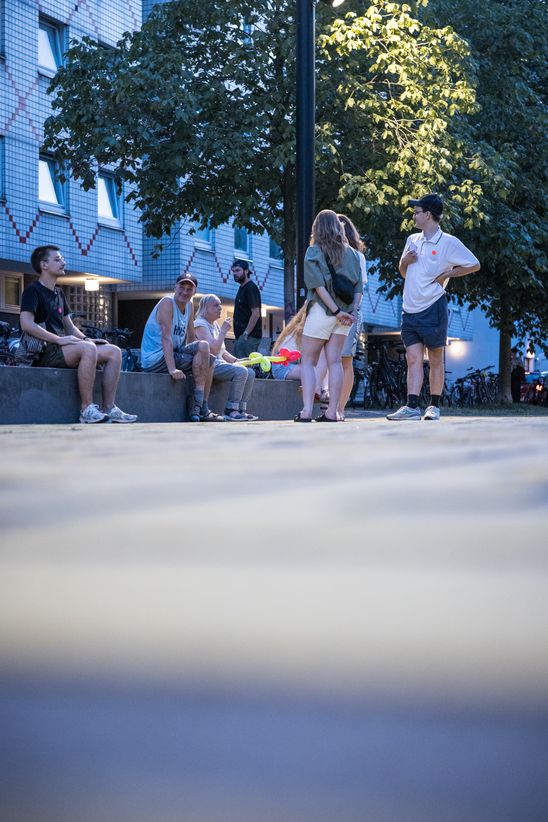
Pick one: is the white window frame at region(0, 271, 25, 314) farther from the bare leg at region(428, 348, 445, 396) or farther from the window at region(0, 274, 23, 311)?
the bare leg at region(428, 348, 445, 396)

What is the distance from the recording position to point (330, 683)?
375 mm

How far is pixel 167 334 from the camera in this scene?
29.8ft

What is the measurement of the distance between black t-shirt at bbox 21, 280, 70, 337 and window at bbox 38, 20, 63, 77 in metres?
17.5

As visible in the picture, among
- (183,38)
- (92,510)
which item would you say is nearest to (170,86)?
(183,38)

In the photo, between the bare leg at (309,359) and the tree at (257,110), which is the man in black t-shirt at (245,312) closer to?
the tree at (257,110)

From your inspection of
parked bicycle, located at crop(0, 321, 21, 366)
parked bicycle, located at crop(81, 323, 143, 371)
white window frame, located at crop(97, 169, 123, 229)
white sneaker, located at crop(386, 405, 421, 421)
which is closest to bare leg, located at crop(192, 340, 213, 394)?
white sneaker, located at crop(386, 405, 421, 421)

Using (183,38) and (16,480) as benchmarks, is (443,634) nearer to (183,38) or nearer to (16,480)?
(16,480)

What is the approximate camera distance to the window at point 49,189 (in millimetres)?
24500

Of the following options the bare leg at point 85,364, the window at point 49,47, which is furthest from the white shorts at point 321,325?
the window at point 49,47

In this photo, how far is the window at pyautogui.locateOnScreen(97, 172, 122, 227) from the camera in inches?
1038

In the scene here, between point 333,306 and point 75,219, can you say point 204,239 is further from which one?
point 333,306

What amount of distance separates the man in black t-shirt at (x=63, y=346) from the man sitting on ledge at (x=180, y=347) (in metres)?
0.95

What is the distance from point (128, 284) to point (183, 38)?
11443 millimetres

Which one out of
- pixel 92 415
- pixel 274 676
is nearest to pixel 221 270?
pixel 92 415
